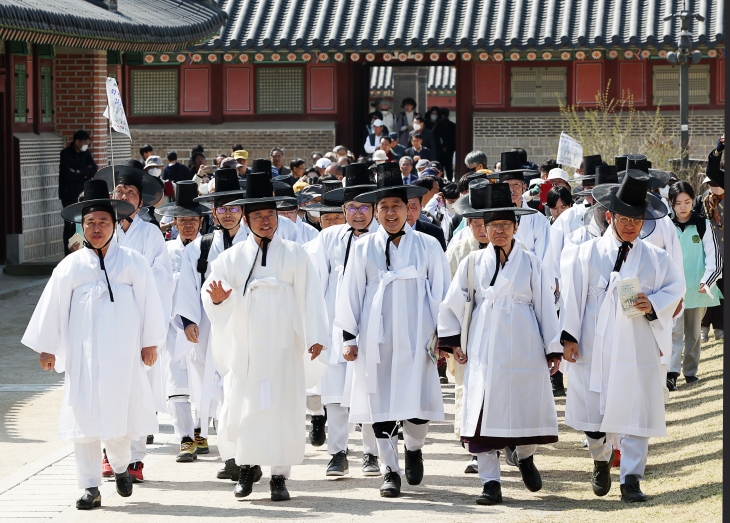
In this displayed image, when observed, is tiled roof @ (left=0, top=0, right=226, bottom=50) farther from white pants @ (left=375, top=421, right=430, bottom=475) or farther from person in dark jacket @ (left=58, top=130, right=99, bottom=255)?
white pants @ (left=375, top=421, right=430, bottom=475)

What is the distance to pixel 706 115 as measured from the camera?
24641 mm

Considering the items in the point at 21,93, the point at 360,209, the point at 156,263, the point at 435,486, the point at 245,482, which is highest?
the point at 21,93

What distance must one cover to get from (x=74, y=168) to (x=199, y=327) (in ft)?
30.0

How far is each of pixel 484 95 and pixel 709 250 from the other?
13650mm

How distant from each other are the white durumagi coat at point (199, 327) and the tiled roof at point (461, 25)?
15054 millimetres

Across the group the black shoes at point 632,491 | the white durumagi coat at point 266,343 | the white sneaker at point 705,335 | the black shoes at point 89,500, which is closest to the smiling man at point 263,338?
the white durumagi coat at point 266,343

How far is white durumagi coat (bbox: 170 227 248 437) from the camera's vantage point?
8.89 metres

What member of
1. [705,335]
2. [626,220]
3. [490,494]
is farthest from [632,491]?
[705,335]

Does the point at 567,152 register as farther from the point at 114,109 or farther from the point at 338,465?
the point at 338,465

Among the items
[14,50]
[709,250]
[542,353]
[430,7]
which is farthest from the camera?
[430,7]

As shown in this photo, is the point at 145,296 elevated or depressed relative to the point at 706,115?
depressed

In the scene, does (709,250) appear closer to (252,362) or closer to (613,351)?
(613,351)

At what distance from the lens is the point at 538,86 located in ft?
81.6

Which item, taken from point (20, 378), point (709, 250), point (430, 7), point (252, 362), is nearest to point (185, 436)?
point (252, 362)
